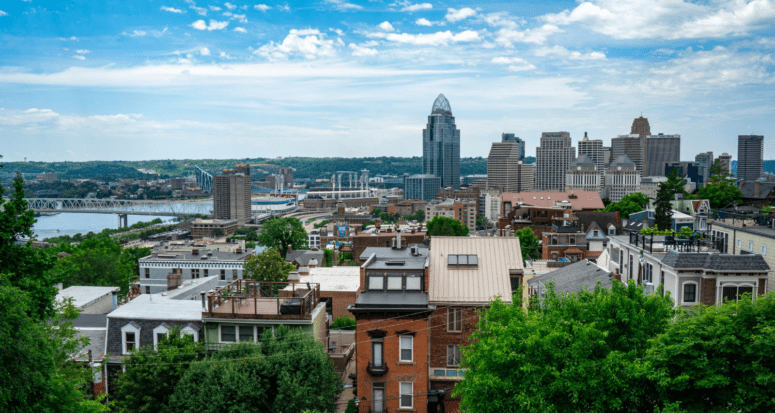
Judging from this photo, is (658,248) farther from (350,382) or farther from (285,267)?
(285,267)

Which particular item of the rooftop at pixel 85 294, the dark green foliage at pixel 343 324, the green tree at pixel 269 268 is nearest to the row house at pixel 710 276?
the dark green foliage at pixel 343 324

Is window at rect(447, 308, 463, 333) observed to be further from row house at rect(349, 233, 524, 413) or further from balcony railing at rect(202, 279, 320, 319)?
balcony railing at rect(202, 279, 320, 319)

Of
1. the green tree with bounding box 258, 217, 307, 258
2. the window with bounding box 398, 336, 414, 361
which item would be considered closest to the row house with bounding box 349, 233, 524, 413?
the window with bounding box 398, 336, 414, 361

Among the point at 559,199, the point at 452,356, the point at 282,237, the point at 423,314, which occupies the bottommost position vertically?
the point at 282,237

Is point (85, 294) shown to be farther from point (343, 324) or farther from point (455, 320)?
point (455, 320)

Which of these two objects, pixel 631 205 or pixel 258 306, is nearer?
pixel 258 306

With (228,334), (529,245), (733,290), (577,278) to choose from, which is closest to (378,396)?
(228,334)

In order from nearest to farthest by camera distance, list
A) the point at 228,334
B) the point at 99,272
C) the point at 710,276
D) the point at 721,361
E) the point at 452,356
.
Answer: the point at 721,361 < the point at 710,276 < the point at 228,334 < the point at 452,356 < the point at 99,272
